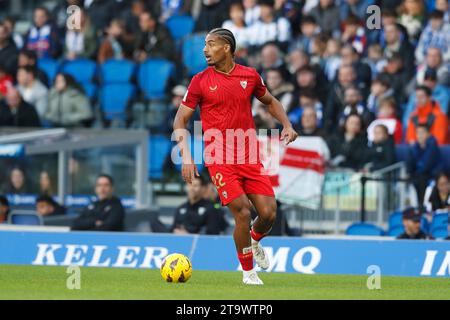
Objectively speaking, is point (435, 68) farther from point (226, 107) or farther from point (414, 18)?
point (226, 107)

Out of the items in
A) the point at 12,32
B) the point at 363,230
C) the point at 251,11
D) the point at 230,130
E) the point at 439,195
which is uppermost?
the point at 251,11

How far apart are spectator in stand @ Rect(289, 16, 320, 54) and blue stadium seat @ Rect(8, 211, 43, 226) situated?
19.0 ft

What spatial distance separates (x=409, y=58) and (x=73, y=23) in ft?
22.0

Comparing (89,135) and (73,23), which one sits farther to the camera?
(73,23)

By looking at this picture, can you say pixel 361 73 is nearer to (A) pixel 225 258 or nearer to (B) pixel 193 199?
(B) pixel 193 199

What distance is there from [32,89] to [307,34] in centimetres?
502

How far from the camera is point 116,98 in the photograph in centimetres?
2198

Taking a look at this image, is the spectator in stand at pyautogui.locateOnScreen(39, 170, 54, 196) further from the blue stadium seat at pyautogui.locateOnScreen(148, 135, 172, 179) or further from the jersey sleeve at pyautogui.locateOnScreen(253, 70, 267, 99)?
the jersey sleeve at pyautogui.locateOnScreen(253, 70, 267, 99)

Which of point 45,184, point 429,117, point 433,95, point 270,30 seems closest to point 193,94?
point 429,117

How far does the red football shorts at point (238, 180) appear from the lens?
12.2 m

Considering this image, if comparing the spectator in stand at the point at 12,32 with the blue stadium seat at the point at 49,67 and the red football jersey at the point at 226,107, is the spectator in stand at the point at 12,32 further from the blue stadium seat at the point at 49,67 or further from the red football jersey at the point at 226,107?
the red football jersey at the point at 226,107

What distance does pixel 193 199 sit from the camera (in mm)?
17281

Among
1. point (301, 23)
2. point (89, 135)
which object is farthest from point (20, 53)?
point (301, 23)

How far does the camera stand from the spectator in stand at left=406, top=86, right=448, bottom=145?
18875 mm
